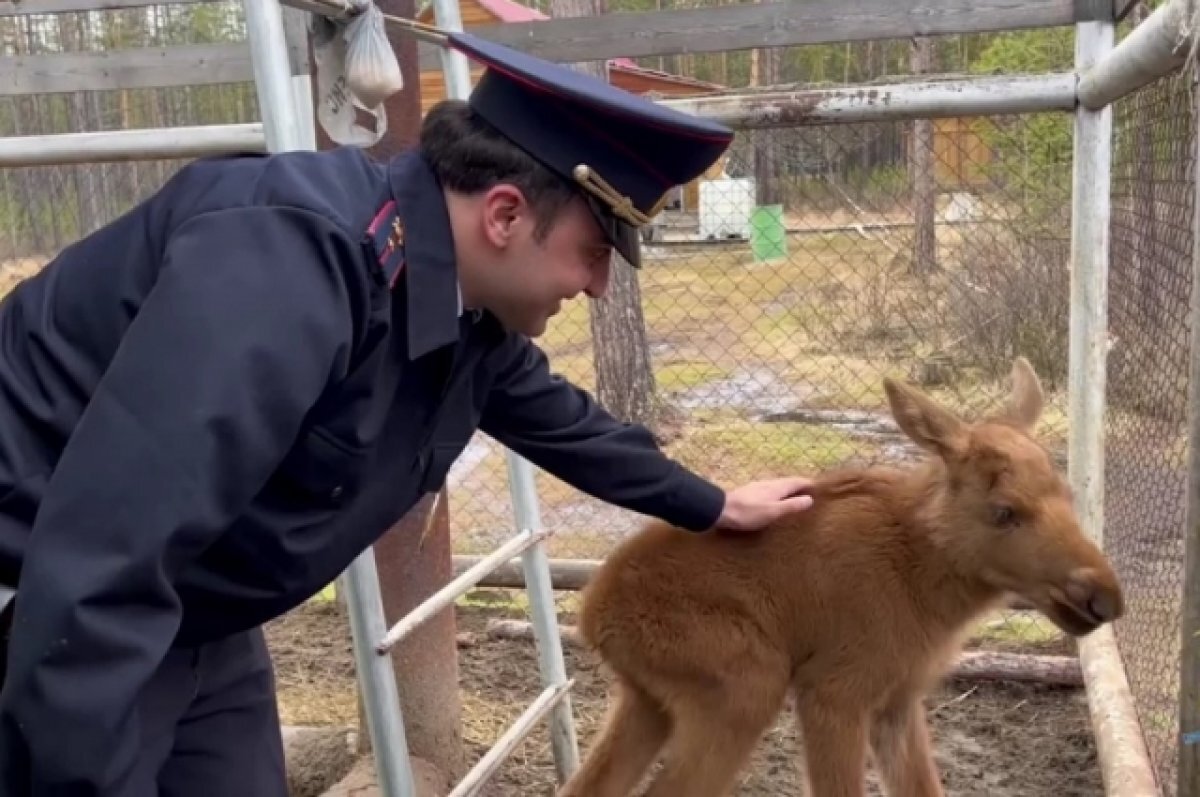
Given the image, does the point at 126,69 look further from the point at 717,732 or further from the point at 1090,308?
the point at 1090,308

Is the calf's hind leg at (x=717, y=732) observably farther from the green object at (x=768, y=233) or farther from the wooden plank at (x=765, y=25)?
the green object at (x=768, y=233)

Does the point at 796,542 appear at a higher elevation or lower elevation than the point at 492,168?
lower

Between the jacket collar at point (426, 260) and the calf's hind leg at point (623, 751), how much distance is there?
6.93 feet

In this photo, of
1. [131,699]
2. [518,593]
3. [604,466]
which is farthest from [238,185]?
[518,593]

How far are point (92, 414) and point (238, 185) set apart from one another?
50 centimetres

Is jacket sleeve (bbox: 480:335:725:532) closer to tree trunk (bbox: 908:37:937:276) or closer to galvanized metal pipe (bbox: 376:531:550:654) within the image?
galvanized metal pipe (bbox: 376:531:550:654)

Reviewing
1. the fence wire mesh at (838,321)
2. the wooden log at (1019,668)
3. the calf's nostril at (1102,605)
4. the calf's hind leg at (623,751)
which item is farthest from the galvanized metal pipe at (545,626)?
the fence wire mesh at (838,321)

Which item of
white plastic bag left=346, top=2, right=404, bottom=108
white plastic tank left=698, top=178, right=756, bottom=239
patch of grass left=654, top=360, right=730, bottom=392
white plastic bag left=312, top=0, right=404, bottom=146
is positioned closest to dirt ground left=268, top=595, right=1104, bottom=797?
white plastic bag left=312, top=0, right=404, bottom=146

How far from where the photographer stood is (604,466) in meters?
3.51

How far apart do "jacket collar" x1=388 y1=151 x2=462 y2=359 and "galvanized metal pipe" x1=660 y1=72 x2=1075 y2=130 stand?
292cm

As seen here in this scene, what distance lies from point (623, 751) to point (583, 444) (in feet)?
4.18

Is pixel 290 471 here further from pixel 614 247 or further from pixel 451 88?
pixel 451 88

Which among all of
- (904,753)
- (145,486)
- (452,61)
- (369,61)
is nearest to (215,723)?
(145,486)

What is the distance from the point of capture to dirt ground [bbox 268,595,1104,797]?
197 inches
